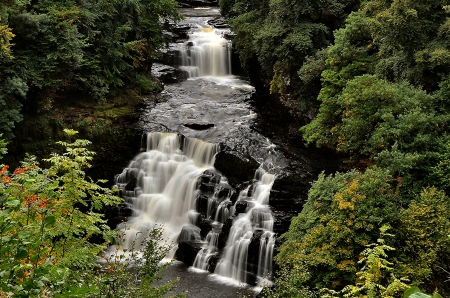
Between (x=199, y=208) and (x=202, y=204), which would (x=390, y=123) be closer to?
(x=202, y=204)

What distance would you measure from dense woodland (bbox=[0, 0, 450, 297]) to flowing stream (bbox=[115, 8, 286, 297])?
1867 millimetres

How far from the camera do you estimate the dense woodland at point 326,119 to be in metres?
6.80

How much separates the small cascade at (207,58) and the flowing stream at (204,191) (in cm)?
288

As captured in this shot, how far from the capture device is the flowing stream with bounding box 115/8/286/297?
51.1 feet

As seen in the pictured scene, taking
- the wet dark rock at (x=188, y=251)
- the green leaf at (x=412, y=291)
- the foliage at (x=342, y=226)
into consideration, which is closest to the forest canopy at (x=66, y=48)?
the wet dark rock at (x=188, y=251)

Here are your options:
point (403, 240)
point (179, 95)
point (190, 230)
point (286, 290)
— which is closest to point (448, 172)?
point (403, 240)

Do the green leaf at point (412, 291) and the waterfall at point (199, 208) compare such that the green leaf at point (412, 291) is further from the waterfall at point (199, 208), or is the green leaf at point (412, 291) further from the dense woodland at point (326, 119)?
the waterfall at point (199, 208)

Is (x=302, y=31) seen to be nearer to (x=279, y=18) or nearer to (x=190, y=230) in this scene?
(x=279, y=18)

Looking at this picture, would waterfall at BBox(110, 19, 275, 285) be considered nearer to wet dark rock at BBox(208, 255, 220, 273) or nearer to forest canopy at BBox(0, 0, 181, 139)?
wet dark rock at BBox(208, 255, 220, 273)

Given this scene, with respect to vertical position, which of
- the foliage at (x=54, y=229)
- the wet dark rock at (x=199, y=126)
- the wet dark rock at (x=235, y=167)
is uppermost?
the foliage at (x=54, y=229)

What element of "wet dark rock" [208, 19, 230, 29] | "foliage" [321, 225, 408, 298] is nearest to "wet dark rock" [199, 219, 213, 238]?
"foliage" [321, 225, 408, 298]

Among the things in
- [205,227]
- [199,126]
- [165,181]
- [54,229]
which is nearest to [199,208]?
[205,227]

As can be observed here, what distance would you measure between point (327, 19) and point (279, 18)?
2602 mm

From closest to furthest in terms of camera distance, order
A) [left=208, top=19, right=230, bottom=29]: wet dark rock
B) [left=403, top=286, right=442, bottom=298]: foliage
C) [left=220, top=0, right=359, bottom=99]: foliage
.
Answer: [left=403, top=286, right=442, bottom=298]: foliage < [left=220, top=0, right=359, bottom=99]: foliage < [left=208, top=19, right=230, bottom=29]: wet dark rock
